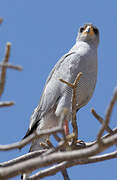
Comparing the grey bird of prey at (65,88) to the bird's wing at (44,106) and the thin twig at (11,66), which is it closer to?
the bird's wing at (44,106)

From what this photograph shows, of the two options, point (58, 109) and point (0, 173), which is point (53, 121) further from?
point (0, 173)

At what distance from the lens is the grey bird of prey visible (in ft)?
23.0

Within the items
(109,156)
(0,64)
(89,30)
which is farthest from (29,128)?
(0,64)

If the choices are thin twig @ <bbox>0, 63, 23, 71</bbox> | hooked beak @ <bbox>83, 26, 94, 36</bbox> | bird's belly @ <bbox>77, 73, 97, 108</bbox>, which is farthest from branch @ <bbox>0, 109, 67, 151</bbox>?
hooked beak @ <bbox>83, 26, 94, 36</bbox>

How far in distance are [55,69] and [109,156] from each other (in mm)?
4369

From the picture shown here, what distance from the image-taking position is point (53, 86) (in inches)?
294

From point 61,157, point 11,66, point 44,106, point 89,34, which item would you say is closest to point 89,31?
point 89,34

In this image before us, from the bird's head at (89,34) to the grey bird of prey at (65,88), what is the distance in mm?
478

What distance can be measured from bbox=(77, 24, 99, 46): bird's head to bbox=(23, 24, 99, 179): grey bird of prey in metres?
0.48

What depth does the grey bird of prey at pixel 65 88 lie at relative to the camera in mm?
6996

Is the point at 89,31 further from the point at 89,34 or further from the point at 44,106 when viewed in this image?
the point at 44,106

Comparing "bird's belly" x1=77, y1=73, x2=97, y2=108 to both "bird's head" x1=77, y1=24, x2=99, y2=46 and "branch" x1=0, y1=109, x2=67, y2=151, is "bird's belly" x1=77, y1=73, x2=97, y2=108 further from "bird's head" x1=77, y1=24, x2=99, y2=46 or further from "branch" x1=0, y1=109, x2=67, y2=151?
"branch" x1=0, y1=109, x2=67, y2=151

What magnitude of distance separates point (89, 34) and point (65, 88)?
1786 mm

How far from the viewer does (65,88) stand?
23.2 feet
